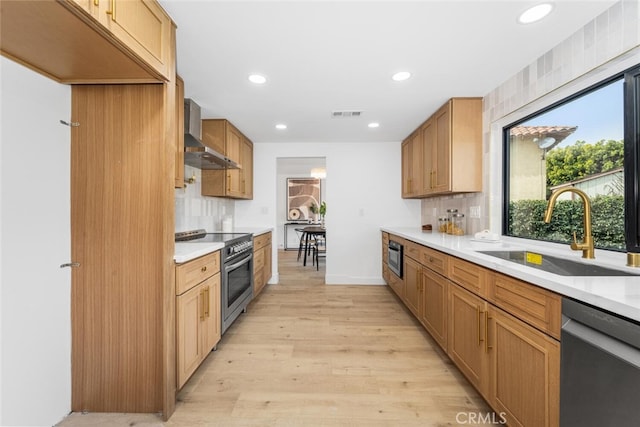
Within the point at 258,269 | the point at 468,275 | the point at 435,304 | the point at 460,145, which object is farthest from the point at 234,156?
the point at 468,275

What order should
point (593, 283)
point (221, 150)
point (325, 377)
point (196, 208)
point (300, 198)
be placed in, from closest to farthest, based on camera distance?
point (593, 283)
point (325, 377)
point (196, 208)
point (221, 150)
point (300, 198)

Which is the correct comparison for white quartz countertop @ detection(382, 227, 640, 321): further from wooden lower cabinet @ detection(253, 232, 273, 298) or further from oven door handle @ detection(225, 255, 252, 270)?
wooden lower cabinet @ detection(253, 232, 273, 298)

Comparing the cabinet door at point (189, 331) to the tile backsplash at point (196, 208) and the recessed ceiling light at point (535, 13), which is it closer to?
the tile backsplash at point (196, 208)

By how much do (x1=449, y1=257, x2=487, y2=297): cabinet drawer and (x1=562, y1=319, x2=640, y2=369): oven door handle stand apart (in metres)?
0.54

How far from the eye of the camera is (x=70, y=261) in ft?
5.02

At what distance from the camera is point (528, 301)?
119 centimetres

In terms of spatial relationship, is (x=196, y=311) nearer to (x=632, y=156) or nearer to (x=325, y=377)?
(x=325, y=377)

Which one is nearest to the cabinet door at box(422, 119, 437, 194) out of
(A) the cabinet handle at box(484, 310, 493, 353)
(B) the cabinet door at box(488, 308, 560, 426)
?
(A) the cabinet handle at box(484, 310, 493, 353)

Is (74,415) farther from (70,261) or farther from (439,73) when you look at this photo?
(439,73)

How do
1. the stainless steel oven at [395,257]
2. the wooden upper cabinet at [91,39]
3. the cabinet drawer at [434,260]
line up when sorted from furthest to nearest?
the stainless steel oven at [395,257]
the cabinet drawer at [434,260]
the wooden upper cabinet at [91,39]

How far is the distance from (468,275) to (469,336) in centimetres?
38

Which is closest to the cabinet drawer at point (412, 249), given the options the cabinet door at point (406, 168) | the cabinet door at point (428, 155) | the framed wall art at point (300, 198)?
the cabinet door at point (428, 155)

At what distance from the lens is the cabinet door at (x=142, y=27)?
1121 millimetres

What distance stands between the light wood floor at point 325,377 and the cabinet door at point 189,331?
0.17 m
